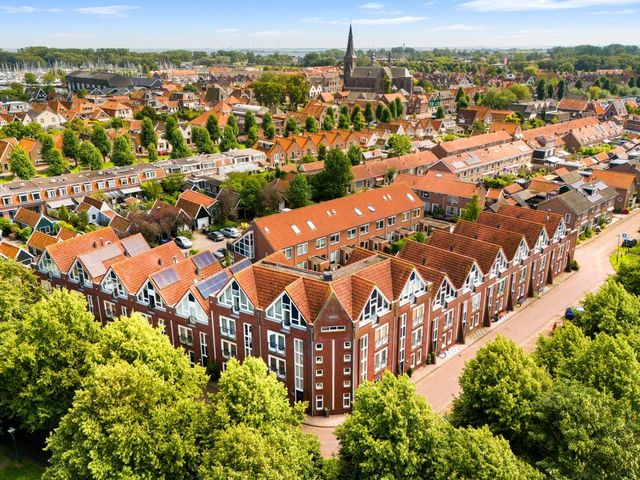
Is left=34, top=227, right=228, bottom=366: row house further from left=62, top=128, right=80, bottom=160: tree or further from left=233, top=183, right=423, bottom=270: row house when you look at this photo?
left=62, top=128, right=80, bottom=160: tree

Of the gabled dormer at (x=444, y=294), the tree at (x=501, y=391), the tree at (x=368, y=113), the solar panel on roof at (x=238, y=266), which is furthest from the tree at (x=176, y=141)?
the tree at (x=501, y=391)

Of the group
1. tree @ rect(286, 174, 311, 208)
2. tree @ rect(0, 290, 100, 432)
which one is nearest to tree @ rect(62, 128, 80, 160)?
tree @ rect(286, 174, 311, 208)

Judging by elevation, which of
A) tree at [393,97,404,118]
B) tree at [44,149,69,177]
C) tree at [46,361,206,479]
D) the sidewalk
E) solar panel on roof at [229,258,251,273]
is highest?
tree at [393,97,404,118]

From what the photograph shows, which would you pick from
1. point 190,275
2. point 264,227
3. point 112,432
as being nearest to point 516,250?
point 264,227

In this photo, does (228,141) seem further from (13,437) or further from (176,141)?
(13,437)

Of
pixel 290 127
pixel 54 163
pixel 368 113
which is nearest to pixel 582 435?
pixel 54 163

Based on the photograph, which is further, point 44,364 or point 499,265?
point 499,265

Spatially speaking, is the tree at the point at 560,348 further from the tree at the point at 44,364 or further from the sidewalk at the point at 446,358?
the tree at the point at 44,364
